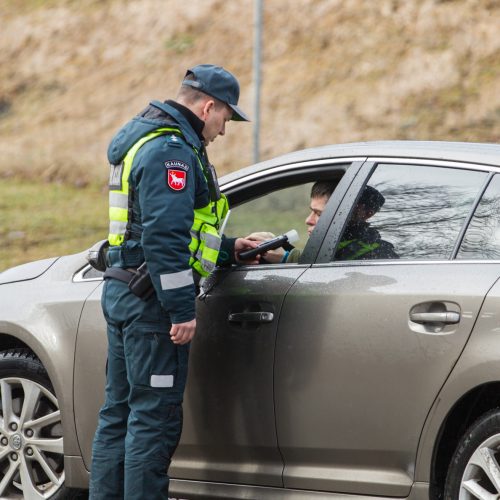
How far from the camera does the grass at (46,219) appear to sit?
13.9m

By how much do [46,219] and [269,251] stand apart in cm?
1141

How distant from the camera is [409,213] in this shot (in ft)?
14.6

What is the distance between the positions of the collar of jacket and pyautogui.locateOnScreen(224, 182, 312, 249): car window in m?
0.49

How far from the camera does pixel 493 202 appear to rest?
4.23m

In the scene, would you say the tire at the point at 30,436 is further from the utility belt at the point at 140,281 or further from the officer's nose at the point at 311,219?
the officer's nose at the point at 311,219

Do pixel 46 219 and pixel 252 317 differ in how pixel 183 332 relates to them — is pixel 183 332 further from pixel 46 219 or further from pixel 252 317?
pixel 46 219

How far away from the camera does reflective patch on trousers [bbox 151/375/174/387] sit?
456cm

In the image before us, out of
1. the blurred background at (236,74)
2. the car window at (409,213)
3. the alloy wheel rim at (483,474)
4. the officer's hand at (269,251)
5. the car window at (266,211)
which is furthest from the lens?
the blurred background at (236,74)

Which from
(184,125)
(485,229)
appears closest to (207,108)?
(184,125)

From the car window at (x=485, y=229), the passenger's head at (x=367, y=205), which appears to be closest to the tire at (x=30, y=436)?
the passenger's head at (x=367, y=205)

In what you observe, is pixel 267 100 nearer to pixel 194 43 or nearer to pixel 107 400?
pixel 194 43

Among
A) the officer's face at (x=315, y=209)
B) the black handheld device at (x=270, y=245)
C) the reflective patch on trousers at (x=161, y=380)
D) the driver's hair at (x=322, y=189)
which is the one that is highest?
the driver's hair at (x=322, y=189)

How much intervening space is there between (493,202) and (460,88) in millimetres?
Result: 15162

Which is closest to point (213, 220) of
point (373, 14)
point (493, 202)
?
point (493, 202)
